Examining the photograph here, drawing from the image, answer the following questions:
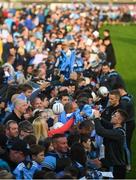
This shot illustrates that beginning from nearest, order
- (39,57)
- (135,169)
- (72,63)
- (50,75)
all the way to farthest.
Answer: (135,169) < (50,75) < (72,63) < (39,57)

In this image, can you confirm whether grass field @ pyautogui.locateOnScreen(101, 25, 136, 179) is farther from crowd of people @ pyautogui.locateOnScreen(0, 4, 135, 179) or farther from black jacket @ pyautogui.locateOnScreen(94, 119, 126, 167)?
black jacket @ pyautogui.locateOnScreen(94, 119, 126, 167)

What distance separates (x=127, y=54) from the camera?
1150 inches

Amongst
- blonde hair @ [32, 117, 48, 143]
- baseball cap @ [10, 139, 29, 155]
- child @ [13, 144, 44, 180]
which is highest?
blonde hair @ [32, 117, 48, 143]

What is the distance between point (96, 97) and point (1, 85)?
3.06 metres

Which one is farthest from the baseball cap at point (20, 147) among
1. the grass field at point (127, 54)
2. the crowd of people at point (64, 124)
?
the grass field at point (127, 54)

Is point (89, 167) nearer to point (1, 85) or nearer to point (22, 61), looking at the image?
point (1, 85)

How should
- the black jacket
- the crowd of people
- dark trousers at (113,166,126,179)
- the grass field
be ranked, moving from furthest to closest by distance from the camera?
the grass field → dark trousers at (113,166,126,179) → the black jacket → the crowd of people

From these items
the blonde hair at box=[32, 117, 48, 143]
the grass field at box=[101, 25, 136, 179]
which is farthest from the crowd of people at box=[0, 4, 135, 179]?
the grass field at box=[101, 25, 136, 179]

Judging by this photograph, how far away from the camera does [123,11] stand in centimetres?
5141

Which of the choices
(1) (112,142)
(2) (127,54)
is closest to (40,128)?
(1) (112,142)

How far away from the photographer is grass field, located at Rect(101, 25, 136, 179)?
19938 millimetres

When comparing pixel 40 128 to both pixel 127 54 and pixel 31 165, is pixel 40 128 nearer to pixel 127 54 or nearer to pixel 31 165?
pixel 31 165

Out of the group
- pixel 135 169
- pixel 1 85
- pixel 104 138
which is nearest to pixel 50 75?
pixel 1 85

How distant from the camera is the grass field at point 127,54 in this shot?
19.9 meters
